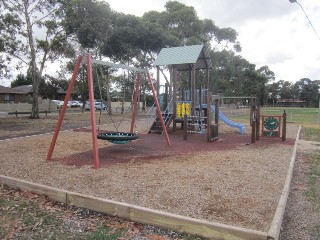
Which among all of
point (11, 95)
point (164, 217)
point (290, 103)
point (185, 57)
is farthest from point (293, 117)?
point (290, 103)

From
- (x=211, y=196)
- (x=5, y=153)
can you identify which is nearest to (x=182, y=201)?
(x=211, y=196)

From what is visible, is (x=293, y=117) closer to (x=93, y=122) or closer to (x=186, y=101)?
(x=186, y=101)

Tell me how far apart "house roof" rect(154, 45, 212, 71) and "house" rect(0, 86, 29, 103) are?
135 feet

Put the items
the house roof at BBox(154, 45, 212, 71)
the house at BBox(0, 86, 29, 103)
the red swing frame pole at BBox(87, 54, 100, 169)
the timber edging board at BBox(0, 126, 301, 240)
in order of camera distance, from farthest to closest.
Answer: the house at BBox(0, 86, 29, 103), the house roof at BBox(154, 45, 212, 71), the red swing frame pole at BBox(87, 54, 100, 169), the timber edging board at BBox(0, 126, 301, 240)

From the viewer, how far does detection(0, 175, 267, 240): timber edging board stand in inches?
133

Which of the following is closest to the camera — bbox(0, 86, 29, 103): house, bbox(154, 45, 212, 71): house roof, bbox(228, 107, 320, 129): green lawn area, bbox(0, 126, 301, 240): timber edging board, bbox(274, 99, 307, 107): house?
bbox(0, 126, 301, 240): timber edging board

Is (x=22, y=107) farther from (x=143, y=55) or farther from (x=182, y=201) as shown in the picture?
(x=182, y=201)

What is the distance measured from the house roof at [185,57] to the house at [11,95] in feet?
135

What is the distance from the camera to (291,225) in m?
3.99

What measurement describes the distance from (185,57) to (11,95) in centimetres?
4520

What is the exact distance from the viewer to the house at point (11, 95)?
160 feet

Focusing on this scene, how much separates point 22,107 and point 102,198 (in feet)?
146

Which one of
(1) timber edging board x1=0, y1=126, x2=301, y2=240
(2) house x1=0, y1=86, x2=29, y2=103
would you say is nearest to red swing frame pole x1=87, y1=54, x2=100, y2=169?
(1) timber edging board x1=0, y1=126, x2=301, y2=240

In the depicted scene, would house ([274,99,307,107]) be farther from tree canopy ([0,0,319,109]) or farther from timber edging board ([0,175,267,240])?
timber edging board ([0,175,267,240])
